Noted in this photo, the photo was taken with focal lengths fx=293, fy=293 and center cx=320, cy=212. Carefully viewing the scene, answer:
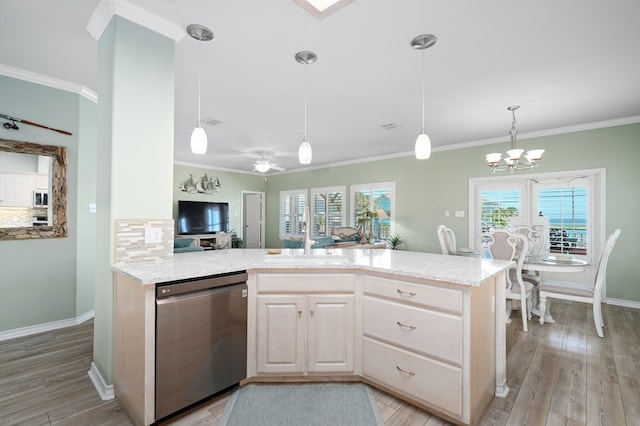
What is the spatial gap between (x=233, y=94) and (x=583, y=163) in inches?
201

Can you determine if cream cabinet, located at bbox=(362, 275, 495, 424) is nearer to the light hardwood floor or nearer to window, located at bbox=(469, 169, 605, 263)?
the light hardwood floor

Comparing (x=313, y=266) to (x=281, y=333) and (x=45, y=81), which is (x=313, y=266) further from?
(x=45, y=81)

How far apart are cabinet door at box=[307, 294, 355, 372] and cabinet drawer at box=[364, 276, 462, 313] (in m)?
0.20

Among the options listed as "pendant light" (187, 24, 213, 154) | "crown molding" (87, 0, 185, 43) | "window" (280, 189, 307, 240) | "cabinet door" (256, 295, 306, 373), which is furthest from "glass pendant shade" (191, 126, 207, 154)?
"window" (280, 189, 307, 240)

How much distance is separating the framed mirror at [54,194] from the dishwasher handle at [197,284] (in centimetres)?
239

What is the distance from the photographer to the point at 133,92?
200cm

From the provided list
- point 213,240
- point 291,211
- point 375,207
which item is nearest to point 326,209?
point 291,211

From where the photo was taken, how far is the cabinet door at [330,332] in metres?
2.06

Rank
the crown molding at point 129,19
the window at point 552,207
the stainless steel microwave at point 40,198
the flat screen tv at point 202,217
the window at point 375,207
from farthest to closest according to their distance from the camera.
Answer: the flat screen tv at point 202,217 < the window at point 375,207 < the window at point 552,207 < the stainless steel microwave at point 40,198 < the crown molding at point 129,19

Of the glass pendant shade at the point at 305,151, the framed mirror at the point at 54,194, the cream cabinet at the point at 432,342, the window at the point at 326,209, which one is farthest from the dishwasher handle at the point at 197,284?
the window at the point at 326,209

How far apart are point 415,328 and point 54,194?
370 centimetres

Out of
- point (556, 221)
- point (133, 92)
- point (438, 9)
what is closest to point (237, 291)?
point (133, 92)

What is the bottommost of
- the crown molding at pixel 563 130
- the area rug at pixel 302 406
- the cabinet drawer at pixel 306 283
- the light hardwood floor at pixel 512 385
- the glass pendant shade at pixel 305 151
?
the light hardwood floor at pixel 512 385

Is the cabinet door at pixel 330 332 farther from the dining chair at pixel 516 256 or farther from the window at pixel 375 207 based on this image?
the window at pixel 375 207
